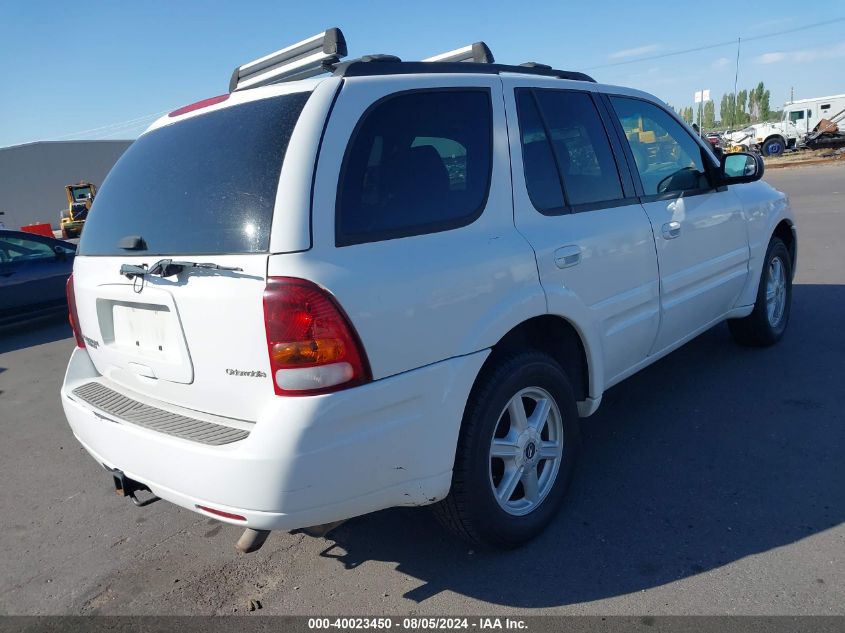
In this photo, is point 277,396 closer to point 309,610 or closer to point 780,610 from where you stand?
point 309,610

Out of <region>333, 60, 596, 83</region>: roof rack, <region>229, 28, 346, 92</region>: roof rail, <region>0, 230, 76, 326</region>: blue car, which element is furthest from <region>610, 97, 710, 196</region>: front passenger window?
<region>0, 230, 76, 326</region>: blue car

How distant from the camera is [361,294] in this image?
2.10m

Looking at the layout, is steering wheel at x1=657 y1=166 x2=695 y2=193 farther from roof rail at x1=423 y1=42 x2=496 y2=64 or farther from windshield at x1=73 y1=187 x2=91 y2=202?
windshield at x1=73 y1=187 x2=91 y2=202

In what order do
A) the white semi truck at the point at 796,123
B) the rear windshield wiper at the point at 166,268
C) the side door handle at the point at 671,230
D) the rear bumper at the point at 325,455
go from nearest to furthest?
the rear bumper at the point at 325,455 < the rear windshield wiper at the point at 166,268 < the side door handle at the point at 671,230 < the white semi truck at the point at 796,123

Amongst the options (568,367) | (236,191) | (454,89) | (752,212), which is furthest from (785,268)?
(236,191)

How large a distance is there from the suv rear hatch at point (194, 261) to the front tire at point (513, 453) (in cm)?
86

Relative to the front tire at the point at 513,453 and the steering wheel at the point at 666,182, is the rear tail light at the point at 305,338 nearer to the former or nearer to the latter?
the front tire at the point at 513,453

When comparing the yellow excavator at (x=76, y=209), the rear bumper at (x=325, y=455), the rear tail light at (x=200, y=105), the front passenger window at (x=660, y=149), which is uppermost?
the rear tail light at (x=200, y=105)

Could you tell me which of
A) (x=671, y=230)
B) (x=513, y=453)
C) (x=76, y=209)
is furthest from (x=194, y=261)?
(x=76, y=209)

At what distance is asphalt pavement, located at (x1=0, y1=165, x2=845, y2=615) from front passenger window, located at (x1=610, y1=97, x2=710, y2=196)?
4.75 ft

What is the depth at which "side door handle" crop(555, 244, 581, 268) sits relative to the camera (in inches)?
111

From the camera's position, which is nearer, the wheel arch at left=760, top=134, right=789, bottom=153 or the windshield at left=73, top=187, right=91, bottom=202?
the windshield at left=73, top=187, right=91, bottom=202

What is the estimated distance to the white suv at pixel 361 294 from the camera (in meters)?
2.07

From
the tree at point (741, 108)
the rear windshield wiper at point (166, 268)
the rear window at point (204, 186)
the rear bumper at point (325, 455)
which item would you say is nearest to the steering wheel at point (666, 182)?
the rear bumper at point (325, 455)
